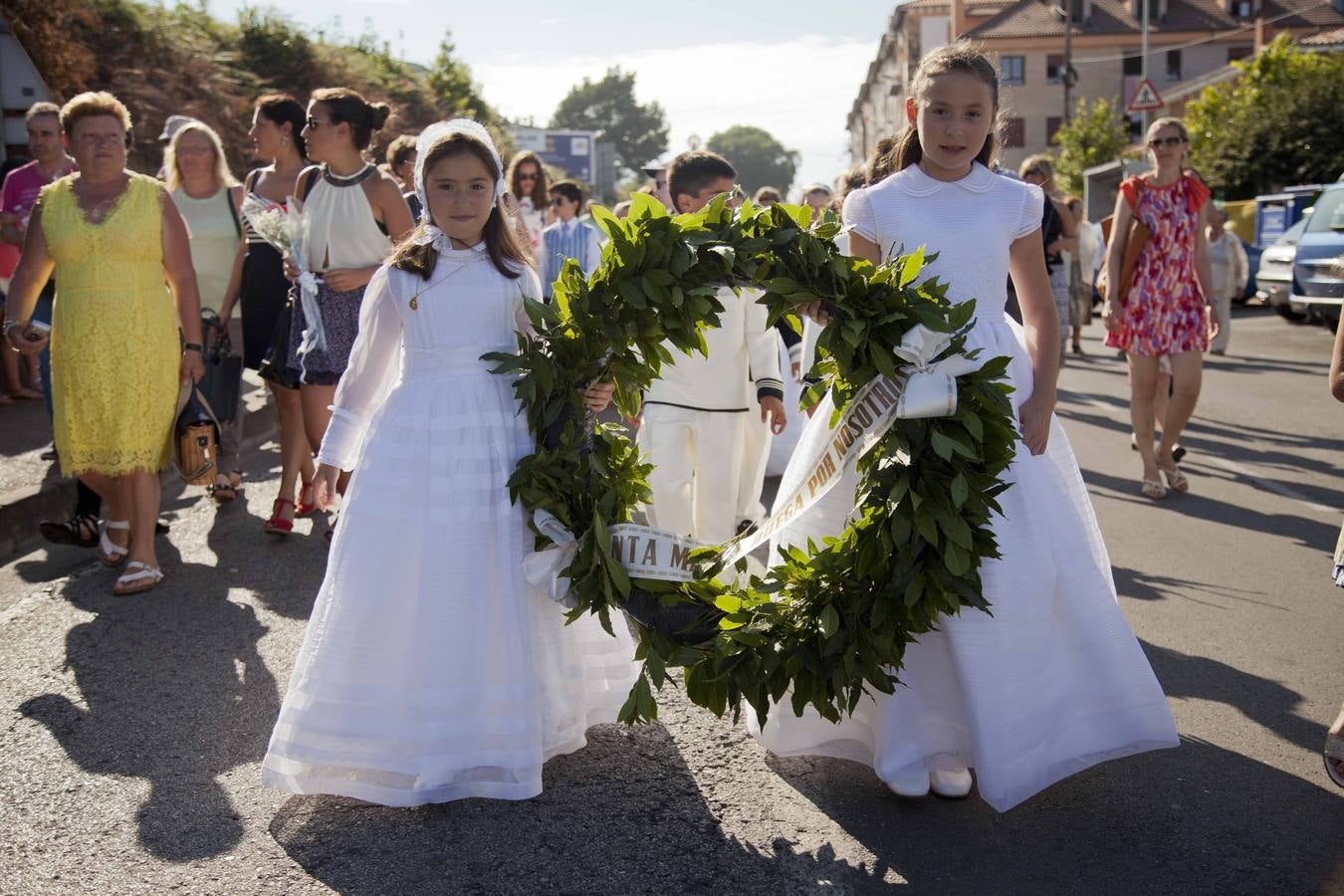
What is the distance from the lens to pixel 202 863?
12.3 ft

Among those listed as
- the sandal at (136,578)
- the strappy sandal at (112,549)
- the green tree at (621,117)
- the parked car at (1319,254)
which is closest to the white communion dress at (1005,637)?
the sandal at (136,578)

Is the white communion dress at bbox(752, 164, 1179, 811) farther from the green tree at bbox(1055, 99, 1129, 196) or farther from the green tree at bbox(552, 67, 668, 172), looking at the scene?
the green tree at bbox(552, 67, 668, 172)

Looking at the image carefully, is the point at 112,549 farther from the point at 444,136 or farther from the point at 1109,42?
the point at 1109,42

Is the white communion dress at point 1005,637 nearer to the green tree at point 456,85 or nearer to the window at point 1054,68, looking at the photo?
the green tree at point 456,85

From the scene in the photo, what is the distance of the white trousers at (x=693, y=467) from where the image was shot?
618cm

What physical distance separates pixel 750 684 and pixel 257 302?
216 inches

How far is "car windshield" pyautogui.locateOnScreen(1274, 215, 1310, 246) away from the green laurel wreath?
1961 cm

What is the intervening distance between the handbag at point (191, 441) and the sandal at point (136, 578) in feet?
1.68

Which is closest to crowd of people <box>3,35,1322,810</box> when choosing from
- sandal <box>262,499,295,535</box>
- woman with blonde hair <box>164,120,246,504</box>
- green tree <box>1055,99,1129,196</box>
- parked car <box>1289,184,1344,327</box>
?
sandal <box>262,499,295,535</box>

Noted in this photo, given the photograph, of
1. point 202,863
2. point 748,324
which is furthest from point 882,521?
point 748,324

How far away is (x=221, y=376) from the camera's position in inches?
337

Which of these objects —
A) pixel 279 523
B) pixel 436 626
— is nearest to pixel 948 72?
pixel 436 626

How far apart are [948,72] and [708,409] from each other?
7.68 feet

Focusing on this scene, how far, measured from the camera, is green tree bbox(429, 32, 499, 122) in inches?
1529
